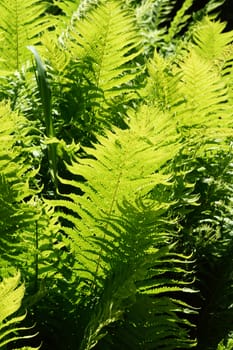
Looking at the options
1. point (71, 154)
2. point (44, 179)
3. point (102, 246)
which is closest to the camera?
point (102, 246)

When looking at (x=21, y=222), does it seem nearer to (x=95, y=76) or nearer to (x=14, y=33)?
(x=95, y=76)

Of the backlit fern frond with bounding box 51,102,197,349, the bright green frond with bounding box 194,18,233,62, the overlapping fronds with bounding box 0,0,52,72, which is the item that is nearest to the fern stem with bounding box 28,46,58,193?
the backlit fern frond with bounding box 51,102,197,349

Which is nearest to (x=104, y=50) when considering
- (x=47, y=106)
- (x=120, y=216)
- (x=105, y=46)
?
(x=105, y=46)

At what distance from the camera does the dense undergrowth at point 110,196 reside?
4.50 ft

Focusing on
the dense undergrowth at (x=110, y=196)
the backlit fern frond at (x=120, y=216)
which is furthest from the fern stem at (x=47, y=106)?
the backlit fern frond at (x=120, y=216)

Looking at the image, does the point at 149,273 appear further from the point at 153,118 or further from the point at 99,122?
the point at 99,122

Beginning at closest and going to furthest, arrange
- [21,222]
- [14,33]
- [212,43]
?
[21,222], [14,33], [212,43]

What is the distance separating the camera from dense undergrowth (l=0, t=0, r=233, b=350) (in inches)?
54.0

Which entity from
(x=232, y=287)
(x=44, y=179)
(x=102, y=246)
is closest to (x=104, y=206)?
(x=102, y=246)

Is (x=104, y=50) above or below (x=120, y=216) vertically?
above

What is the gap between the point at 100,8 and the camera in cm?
180

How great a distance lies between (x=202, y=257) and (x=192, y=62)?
18.0 inches

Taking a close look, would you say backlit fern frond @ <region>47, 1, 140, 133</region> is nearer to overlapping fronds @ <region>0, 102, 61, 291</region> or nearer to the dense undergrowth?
the dense undergrowth

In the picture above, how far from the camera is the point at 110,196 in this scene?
141 cm
